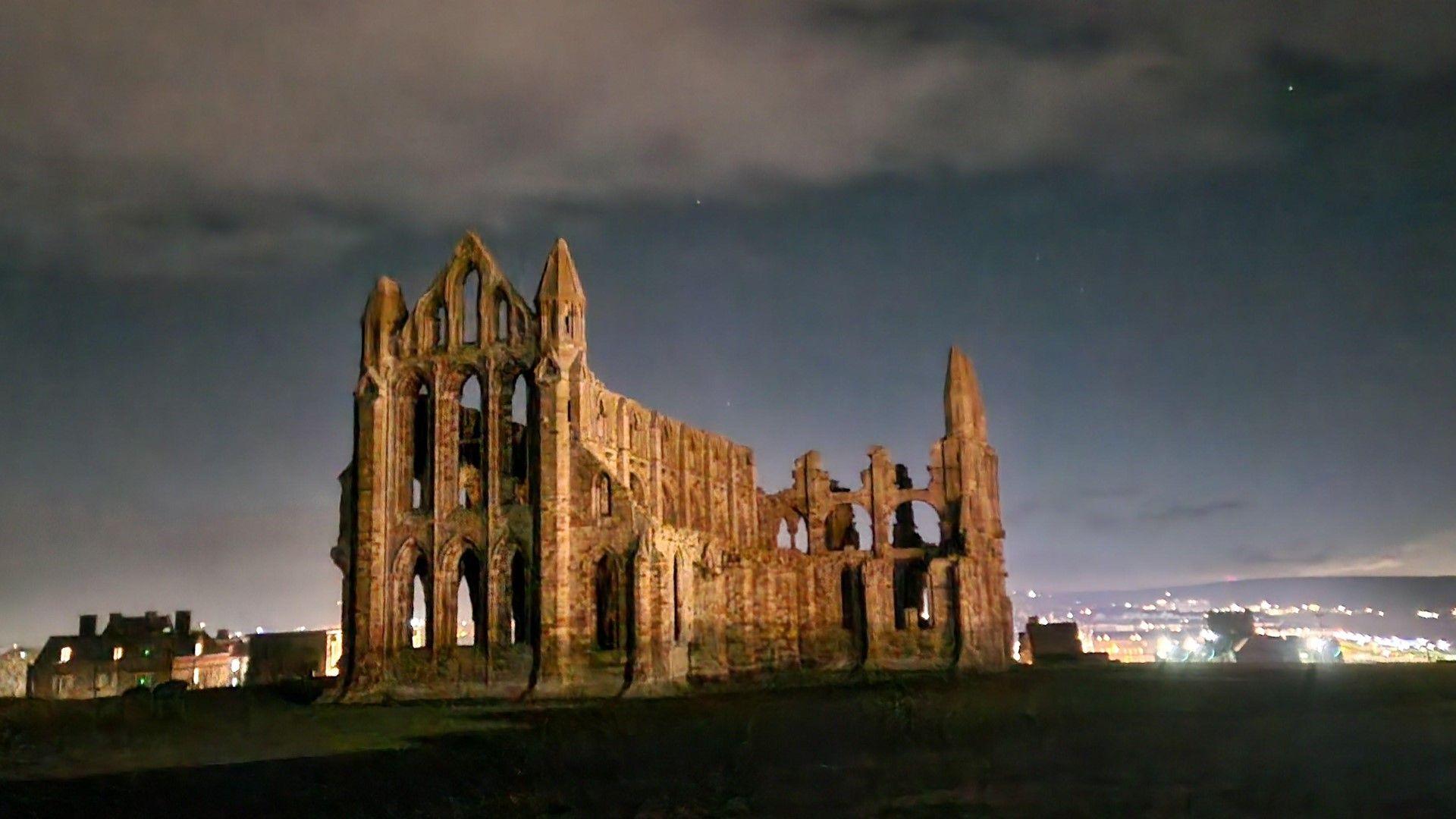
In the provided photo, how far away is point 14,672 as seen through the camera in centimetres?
5978

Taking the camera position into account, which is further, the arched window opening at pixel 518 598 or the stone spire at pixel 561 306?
the arched window opening at pixel 518 598

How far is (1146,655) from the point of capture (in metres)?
96.3

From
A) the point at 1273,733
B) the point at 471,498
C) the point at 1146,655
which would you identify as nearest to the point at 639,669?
the point at 471,498

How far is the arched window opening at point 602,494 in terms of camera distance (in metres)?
34.9

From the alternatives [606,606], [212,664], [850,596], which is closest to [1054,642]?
[850,596]

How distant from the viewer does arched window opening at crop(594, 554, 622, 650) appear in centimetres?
3684

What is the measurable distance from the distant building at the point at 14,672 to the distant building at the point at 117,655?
0.38 m

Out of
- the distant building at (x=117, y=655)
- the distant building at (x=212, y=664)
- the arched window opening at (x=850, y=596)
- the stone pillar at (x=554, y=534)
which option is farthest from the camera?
the distant building at (x=212, y=664)

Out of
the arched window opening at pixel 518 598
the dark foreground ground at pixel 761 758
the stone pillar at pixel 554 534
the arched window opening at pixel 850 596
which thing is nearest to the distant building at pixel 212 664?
the arched window opening at pixel 518 598

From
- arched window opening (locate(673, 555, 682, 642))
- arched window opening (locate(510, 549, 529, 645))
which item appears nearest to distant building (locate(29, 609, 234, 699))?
arched window opening (locate(510, 549, 529, 645))

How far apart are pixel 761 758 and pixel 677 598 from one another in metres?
17.5

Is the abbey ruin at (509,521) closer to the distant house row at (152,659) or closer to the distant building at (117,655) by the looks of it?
the distant house row at (152,659)

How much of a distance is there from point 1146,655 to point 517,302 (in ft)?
241

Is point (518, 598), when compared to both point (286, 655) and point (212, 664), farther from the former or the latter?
point (212, 664)
